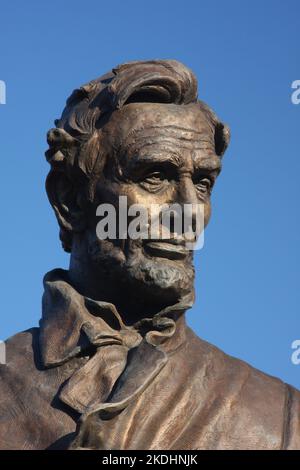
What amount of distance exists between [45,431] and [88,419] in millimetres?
410

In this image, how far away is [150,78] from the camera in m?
12.5

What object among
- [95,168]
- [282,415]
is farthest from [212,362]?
[95,168]

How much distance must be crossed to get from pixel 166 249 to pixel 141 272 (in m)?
0.21

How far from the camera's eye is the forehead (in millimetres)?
12367

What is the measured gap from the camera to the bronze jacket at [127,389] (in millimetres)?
11953

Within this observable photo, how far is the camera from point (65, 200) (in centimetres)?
1277

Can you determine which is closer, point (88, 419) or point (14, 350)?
point (88, 419)

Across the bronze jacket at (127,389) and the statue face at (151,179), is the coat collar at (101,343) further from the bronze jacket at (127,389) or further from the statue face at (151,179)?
the statue face at (151,179)

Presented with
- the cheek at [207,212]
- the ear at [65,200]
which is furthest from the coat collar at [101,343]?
the cheek at [207,212]

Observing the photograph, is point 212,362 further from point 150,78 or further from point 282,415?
point 150,78

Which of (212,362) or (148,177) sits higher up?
(148,177)

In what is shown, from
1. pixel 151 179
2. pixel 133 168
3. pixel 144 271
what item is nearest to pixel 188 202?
pixel 151 179

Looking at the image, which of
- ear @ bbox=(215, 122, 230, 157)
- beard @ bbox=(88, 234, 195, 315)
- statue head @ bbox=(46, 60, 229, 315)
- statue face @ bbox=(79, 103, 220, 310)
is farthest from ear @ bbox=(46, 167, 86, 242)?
ear @ bbox=(215, 122, 230, 157)

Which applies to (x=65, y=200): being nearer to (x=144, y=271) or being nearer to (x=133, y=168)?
(x=133, y=168)
